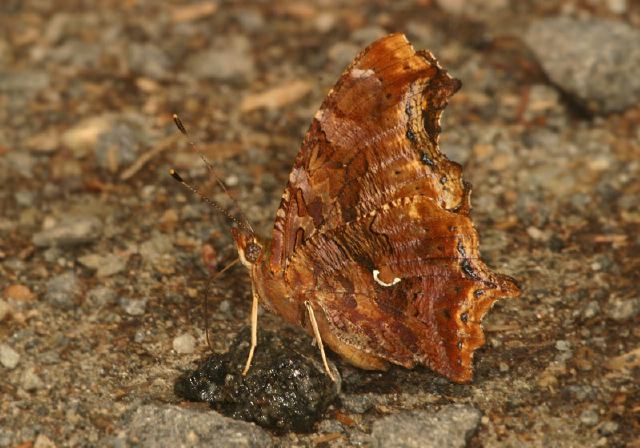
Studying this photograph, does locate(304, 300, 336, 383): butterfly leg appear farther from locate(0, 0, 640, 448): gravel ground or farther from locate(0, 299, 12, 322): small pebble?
locate(0, 299, 12, 322): small pebble

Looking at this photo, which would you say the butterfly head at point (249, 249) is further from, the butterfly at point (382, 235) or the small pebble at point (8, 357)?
the small pebble at point (8, 357)

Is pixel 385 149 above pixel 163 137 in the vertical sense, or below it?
above

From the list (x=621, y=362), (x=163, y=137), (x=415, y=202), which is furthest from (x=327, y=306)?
(x=163, y=137)

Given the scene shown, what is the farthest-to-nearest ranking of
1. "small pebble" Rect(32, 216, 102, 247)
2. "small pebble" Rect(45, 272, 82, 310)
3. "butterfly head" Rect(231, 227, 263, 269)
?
1. "small pebble" Rect(32, 216, 102, 247)
2. "small pebble" Rect(45, 272, 82, 310)
3. "butterfly head" Rect(231, 227, 263, 269)

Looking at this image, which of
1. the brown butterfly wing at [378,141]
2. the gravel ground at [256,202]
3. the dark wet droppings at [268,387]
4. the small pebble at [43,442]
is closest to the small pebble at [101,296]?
the gravel ground at [256,202]

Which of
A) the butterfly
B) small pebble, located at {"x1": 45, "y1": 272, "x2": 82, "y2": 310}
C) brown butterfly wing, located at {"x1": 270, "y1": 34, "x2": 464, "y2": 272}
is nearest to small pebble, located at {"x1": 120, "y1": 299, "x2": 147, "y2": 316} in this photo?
small pebble, located at {"x1": 45, "y1": 272, "x2": 82, "y2": 310}

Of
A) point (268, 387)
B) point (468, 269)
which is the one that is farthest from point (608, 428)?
point (268, 387)

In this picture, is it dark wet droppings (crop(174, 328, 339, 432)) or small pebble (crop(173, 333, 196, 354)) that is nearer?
dark wet droppings (crop(174, 328, 339, 432))

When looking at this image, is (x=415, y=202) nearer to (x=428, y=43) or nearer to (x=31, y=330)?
(x=31, y=330)

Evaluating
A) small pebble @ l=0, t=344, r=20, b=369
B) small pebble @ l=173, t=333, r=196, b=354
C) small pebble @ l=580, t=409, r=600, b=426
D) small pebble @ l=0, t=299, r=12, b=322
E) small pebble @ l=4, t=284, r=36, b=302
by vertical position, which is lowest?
small pebble @ l=4, t=284, r=36, b=302
